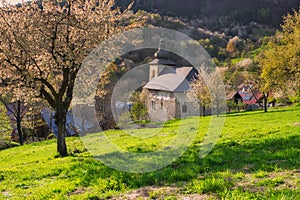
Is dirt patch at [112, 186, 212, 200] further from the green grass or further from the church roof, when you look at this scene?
the church roof

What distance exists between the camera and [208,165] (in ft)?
26.2

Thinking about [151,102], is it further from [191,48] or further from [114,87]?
[191,48]

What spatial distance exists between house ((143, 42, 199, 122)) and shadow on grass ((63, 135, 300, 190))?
34094 millimetres

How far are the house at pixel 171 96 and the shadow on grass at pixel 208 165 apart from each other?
34094mm

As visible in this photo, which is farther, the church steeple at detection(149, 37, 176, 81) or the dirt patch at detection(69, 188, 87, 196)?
the church steeple at detection(149, 37, 176, 81)

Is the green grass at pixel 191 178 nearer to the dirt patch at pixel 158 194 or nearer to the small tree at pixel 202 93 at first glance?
the dirt patch at pixel 158 194

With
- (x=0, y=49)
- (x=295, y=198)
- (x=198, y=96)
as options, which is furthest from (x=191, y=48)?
(x=295, y=198)

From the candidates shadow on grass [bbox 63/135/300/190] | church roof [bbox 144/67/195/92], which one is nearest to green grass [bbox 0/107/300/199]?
shadow on grass [bbox 63/135/300/190]

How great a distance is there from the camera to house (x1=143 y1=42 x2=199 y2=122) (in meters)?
49.4

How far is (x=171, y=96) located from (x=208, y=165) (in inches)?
1779

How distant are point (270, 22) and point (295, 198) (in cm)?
17277

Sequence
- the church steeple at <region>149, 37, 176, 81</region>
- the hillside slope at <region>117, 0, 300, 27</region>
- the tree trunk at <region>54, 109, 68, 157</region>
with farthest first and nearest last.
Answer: the hillside slope at <region>117, 0, 300, 27</region>, the church steeple at <region>149, 37, 176, 81</region>, the tree trunk at <region>54, 109, 68, 157</region>

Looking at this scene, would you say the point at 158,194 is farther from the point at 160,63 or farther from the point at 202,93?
the point at 160,63

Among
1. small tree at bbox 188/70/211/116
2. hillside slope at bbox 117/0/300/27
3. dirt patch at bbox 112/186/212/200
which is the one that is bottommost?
dirt patch at bbox 112/186/212/200
